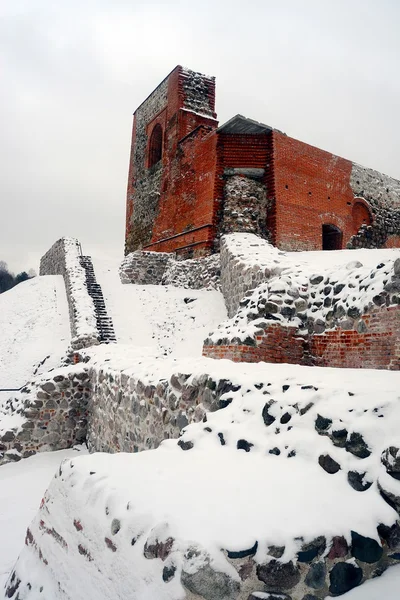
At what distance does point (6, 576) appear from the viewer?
3.65 m

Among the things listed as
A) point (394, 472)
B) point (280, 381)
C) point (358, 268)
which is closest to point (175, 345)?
point (358, 268)

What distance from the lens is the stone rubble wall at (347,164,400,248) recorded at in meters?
17.8

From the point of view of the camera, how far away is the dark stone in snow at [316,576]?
85.7 inches

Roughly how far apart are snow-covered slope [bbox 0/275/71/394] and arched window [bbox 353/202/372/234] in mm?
11584

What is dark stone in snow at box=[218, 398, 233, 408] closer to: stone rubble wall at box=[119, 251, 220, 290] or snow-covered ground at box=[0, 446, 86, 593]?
snow-covered ground at box=[0, 446, 86, 593]

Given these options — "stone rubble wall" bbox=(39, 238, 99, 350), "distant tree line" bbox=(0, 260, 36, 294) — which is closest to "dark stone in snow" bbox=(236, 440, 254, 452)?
"stone rubble wall" bbox=(39, 238, 99, 350)

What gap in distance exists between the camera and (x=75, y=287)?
15.0m

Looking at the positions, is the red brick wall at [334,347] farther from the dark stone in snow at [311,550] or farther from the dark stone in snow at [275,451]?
the dark stone in snow at [311,550]

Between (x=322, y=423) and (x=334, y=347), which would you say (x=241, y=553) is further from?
(x=334, y=347)

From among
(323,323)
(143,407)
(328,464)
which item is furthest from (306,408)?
(323,323)

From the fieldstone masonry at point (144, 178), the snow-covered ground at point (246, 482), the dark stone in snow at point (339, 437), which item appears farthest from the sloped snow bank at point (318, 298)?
the fieldstone masonry at point (144, 178)

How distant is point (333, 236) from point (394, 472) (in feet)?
50.9

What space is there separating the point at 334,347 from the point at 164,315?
26.0 feet

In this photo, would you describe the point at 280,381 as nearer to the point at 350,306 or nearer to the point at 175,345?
the point at 350,306
